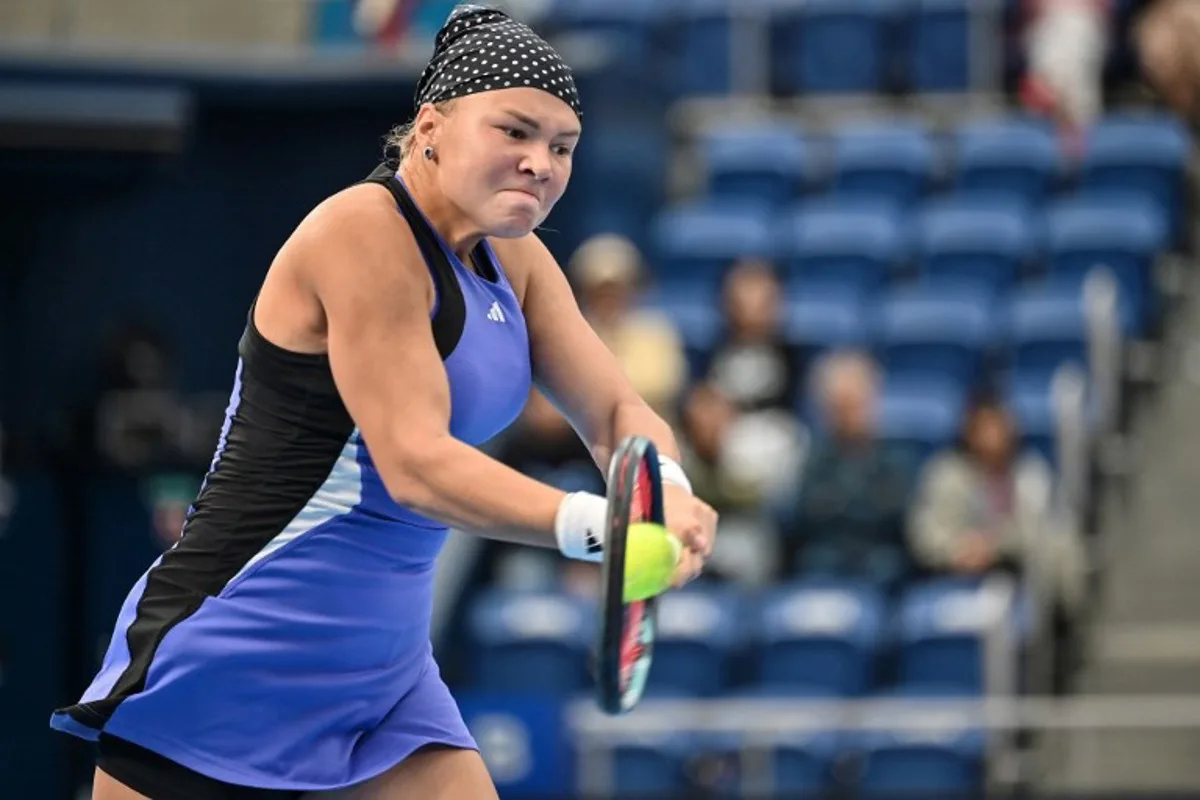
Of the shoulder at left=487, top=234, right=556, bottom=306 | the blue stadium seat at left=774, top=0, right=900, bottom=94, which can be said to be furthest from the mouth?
the blue stadium seat at left=774, top=0, right=900, bottom=94

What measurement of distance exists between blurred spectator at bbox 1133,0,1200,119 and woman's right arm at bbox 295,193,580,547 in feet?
30.5

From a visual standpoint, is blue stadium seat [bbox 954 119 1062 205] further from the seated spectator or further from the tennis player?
the tennis player

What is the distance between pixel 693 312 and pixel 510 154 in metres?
8.07

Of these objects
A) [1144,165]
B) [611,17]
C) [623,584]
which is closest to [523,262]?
[623,584]

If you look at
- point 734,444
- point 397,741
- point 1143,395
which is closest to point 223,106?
point 734,444

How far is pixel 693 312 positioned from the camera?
453 inches

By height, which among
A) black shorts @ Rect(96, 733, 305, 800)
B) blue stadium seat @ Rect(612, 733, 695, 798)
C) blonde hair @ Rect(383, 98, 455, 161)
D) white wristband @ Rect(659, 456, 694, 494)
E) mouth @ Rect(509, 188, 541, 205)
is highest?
blonde hair @ Rect(383, 98, 455, 161)

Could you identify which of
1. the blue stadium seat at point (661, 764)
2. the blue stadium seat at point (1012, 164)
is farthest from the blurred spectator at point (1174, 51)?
the blue stadium seat at point (661, 764)

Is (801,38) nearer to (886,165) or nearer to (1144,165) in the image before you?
(886,165)

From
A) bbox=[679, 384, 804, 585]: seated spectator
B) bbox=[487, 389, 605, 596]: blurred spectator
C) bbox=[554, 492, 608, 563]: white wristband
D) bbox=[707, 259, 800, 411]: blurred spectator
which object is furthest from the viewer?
bbox=[707, 259, 800, 411]: blurred spectator

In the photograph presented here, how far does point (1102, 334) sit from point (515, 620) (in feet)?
10.1

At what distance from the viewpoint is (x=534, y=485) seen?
3338 mm

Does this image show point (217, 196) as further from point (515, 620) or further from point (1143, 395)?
point (1143, 395)

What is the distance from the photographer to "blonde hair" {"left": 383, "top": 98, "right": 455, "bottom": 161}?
356cm
